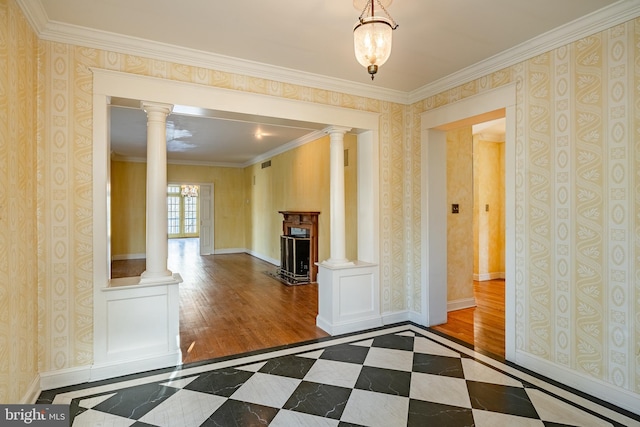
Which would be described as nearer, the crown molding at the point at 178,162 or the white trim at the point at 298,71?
the white trim at the point at 298,71

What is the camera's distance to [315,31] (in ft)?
8.86

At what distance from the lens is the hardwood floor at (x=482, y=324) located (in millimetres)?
3522

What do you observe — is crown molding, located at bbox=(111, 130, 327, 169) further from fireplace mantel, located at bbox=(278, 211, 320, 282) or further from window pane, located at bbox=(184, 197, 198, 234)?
window pane, located at bbox=(184, 197, 198, 234)

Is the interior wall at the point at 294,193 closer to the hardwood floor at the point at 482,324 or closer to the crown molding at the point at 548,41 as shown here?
the hardwood floor at the point at 482,324

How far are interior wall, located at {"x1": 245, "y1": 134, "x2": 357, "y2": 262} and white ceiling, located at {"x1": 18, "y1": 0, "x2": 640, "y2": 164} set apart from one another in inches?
85.5

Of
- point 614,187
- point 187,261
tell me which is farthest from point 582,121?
point 187,261

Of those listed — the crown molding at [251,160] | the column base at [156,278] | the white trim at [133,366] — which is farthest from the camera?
the crown molding at [251,160]

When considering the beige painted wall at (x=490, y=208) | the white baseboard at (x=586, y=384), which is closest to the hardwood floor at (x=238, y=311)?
the white baseboard at (x=586, y=384)

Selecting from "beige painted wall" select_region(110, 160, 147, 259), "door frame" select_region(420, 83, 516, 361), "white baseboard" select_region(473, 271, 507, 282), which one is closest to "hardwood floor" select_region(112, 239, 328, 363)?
"door frame" select_region(420, 83, 516, 361)

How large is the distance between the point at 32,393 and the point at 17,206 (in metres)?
1.33

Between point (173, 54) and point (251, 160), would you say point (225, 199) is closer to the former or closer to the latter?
point (251, 160)

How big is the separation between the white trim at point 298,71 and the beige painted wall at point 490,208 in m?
3.41

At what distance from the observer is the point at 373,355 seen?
323 centimetres

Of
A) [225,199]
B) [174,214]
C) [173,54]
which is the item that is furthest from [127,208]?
[173,54]
